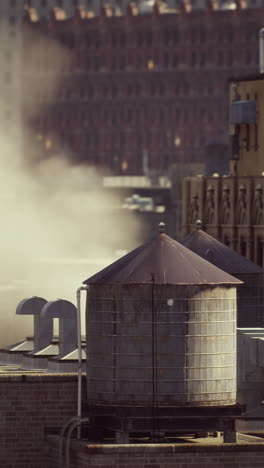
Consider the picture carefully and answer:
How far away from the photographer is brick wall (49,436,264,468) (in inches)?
3159

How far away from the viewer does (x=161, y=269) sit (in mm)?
83500

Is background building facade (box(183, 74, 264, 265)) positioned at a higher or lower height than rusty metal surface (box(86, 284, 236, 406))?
higher

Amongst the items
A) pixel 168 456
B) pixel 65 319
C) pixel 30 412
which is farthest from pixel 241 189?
pixel 168 456

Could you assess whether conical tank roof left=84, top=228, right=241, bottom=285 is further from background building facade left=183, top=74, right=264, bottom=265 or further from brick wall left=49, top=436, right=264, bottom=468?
background building facade left=183, top=74, right=264, bottom=265

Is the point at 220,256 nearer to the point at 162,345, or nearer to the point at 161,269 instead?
the point at 161,269

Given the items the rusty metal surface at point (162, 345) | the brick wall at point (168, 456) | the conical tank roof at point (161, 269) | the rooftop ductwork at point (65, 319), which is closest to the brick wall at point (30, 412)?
the rusty metal surface at point (162, 345)

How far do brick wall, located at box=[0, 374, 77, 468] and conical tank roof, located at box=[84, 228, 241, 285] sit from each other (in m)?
4.38

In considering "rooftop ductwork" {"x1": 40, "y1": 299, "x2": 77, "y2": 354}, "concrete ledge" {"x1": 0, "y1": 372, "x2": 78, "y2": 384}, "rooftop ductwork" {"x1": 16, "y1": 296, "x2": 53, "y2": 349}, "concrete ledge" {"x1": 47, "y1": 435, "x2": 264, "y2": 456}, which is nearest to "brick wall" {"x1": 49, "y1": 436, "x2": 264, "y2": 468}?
"concrete ledge" {"x1": 47, "y1": 435, "x2": 264, "y2": 456}

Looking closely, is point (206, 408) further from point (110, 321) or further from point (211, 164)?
point (211, 164)

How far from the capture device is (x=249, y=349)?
88938 mm

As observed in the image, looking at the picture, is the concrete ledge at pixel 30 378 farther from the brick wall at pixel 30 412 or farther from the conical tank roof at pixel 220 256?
the conical tank roof at pixel 220 256

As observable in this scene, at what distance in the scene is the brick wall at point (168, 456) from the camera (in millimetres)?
80250

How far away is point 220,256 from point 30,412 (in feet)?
60.7

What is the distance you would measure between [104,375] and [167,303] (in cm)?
376
